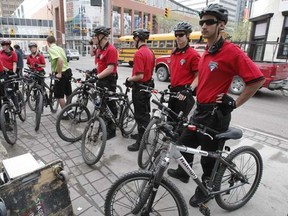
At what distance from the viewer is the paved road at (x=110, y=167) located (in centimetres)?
259

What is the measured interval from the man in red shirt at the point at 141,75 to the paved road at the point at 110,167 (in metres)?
0.58

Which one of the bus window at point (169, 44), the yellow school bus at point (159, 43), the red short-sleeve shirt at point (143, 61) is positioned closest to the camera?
the red short-sleeve shirt at point (143, 61)

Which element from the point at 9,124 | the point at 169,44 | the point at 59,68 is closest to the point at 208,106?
the point at 9,124

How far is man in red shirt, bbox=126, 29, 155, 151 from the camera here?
363cm

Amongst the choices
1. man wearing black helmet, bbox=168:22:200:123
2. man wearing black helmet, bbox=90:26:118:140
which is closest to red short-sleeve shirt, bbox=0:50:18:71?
man wearing black helmet, bbox=90:26:118:140

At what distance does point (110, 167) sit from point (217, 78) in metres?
2.09

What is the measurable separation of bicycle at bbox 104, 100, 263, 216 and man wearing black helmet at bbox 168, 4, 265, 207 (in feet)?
0.48

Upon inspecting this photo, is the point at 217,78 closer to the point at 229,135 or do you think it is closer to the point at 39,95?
the point at 229,135

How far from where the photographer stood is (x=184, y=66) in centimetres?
350

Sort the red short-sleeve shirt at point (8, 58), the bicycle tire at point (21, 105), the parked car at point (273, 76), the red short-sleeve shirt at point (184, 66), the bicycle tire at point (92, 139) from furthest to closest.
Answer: the parked car at point (273, 76) < the red short-sleeve shirt at point (8, 58) < the bicycle tire at point (21, 105) < the red short-sleeve shirt at point (184, 66) < the bicycle tire at point (92, 139)

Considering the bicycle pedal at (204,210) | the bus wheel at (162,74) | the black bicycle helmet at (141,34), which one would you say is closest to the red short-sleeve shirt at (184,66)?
the black bicycle helmet at (141,34)

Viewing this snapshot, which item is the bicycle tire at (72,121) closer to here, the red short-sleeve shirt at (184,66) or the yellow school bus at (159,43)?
the red short-sleeve shirt at (184,66)

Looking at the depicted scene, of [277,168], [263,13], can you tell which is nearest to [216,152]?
[277,168]

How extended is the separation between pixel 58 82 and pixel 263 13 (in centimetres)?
1574
